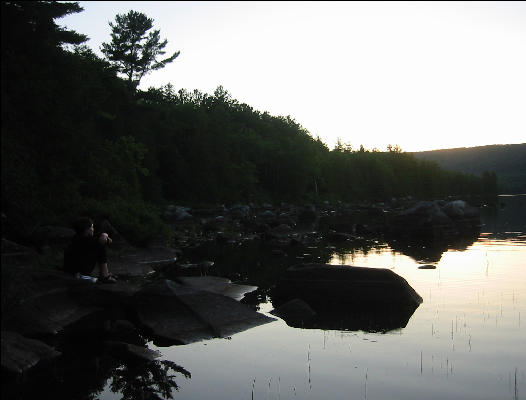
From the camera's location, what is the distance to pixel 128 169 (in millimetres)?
35219

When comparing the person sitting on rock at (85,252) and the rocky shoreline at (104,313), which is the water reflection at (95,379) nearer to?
the rocky shoreline at (104,313)

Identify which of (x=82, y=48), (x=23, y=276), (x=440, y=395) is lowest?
(x=440, y=395)

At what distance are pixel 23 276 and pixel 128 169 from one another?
2596cm

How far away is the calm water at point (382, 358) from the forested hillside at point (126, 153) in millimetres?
11772

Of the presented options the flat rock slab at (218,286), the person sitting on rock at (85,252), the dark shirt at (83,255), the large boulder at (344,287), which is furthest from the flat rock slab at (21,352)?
the large boulder at (344,287)

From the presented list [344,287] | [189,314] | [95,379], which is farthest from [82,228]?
[344,287]

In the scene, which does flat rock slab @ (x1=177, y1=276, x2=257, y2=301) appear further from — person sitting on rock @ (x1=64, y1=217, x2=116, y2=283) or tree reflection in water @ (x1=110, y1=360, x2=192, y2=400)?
tree reflection in water @ (x1=110, y1=360, x2=192, y2=400)

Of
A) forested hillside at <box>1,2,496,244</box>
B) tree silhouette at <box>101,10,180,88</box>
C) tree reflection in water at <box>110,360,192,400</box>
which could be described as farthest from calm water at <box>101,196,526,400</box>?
tree silhouette at <box>101,10,180,88</box>

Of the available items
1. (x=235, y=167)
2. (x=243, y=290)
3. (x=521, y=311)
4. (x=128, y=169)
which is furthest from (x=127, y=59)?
(x=521, y=311)

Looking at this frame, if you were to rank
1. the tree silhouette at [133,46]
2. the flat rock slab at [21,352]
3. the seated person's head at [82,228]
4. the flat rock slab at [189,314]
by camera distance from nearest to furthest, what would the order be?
1. the flat rock slab at [21,352]
2. the flat rock slab at [189,314]
3. the seated person's head at [82,228]
4. the tree silhouette at [133,46]

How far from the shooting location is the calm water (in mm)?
7832

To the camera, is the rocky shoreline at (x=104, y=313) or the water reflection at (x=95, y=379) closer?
the water reflection at (x=95, y=379)

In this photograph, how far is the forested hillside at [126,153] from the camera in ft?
69.6

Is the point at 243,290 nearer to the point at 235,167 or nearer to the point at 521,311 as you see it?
the point at 521,311
